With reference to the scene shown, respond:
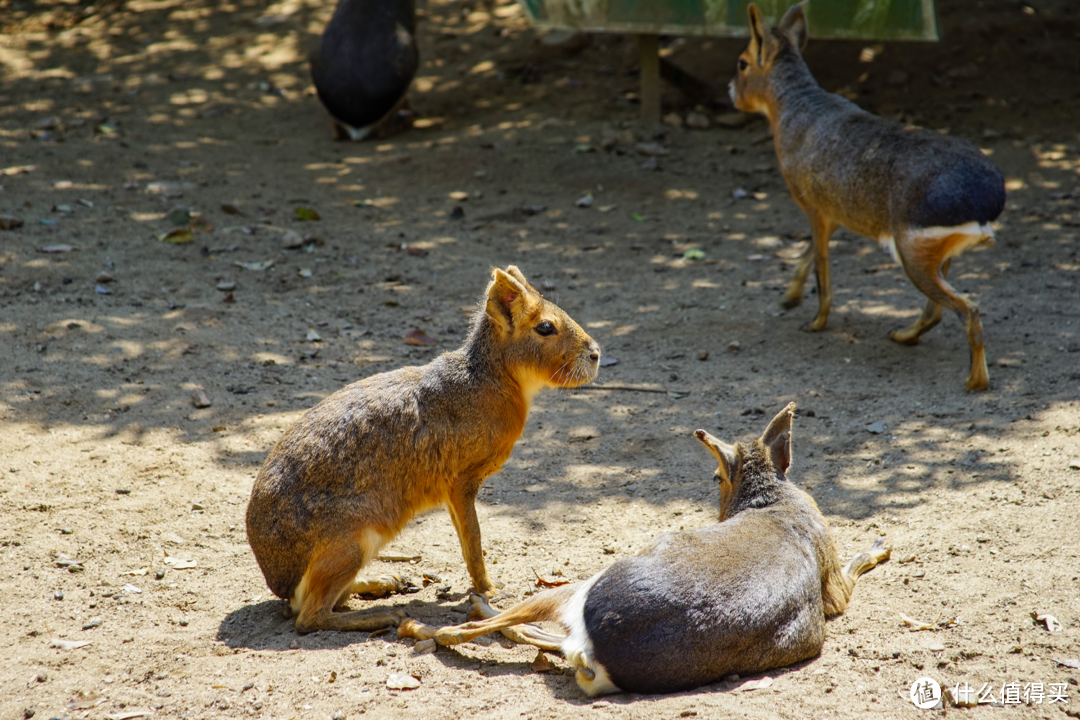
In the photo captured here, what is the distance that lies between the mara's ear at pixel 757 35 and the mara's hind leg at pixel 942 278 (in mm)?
2268

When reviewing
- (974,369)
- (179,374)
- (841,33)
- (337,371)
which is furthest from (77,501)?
(841,33)

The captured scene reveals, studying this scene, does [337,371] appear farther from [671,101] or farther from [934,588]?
[671,101]

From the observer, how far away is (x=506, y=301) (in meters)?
3.82

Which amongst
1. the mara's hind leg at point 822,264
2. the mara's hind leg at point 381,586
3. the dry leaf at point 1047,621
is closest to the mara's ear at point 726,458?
the dry leaf at point 1047,621

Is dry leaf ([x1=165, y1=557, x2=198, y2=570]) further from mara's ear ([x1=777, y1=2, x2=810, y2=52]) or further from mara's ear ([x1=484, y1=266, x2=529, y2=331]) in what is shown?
mara's ear ([x1=777, y1=2, x2=810, y2=52])

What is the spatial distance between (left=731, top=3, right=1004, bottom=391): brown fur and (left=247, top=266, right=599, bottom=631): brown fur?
280cm

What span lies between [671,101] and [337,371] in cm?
630

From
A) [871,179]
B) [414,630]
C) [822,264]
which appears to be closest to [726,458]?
[414,630]

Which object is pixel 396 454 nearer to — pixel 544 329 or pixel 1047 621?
pixel 544 329

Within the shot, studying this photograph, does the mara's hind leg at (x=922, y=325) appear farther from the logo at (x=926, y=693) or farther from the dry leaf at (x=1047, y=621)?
the logo at (x=926, y=693)

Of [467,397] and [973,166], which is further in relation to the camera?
[973,166]

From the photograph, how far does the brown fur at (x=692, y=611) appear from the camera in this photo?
9.70 ft

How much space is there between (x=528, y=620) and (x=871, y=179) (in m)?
4.01

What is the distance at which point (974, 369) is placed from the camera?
220 inches
